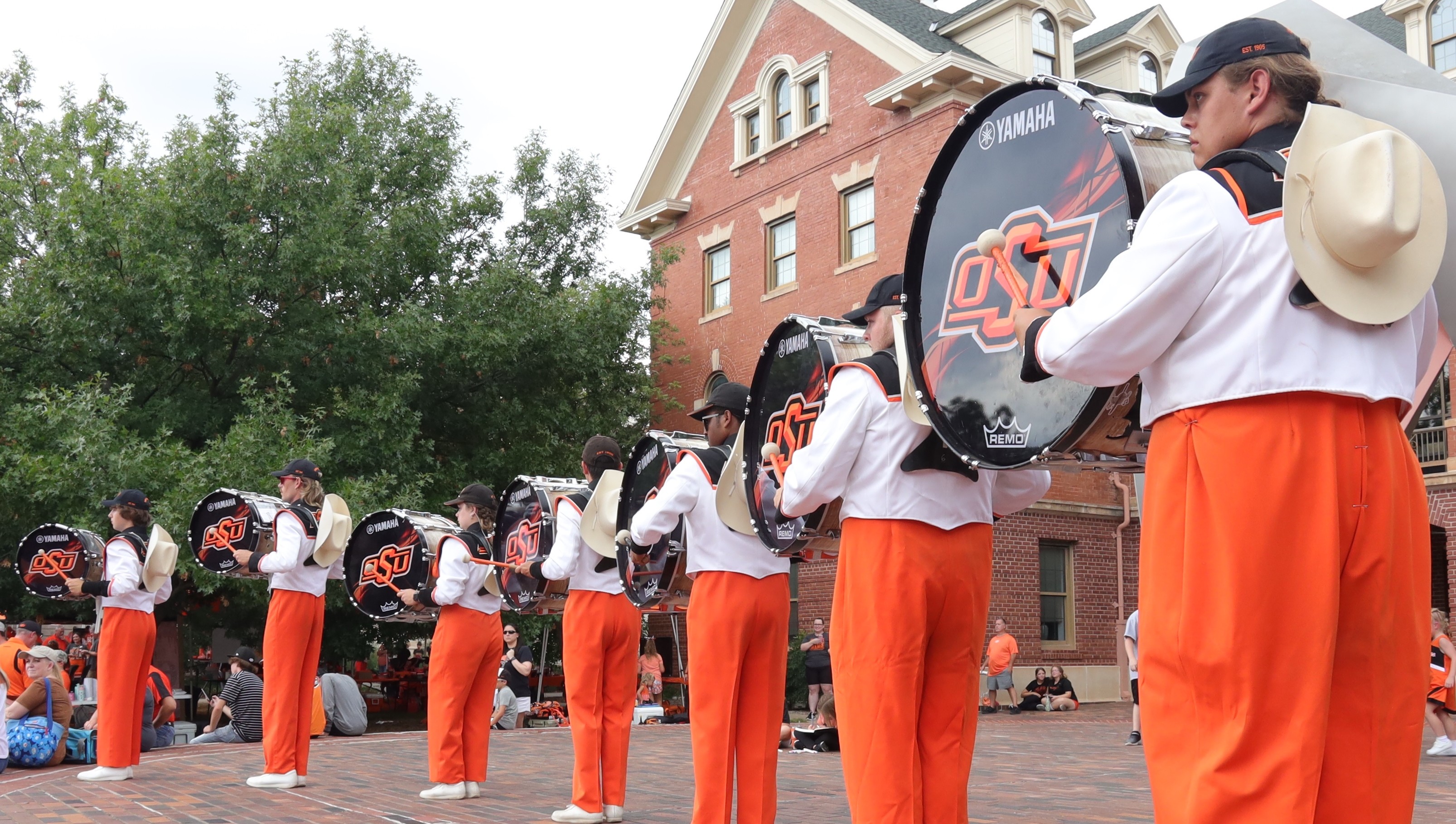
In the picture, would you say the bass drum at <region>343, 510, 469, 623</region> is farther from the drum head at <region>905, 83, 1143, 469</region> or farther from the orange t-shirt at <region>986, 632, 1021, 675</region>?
the orange t-shirt at <region>986, 632, 1021, 675</region>

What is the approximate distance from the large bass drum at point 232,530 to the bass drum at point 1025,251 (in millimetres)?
8336

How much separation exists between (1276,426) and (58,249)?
73.7 feet

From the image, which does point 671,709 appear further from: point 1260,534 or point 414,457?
point 1260,534

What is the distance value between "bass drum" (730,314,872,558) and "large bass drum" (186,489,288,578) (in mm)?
6208

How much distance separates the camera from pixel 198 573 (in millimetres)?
18719

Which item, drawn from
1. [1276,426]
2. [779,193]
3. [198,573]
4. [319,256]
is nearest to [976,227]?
[1276,426]

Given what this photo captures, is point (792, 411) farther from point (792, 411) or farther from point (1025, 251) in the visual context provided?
point (1025, 251)

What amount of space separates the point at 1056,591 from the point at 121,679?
1902 cm

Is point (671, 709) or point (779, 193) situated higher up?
point (779, 193)

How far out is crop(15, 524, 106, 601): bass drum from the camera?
13.0 meters

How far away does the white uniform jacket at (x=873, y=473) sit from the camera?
16.0 ft

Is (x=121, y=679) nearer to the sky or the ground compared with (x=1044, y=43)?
nearer to the ground

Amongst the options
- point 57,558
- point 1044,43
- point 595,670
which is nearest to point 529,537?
point 595,670

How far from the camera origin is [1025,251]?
3.92 meters
